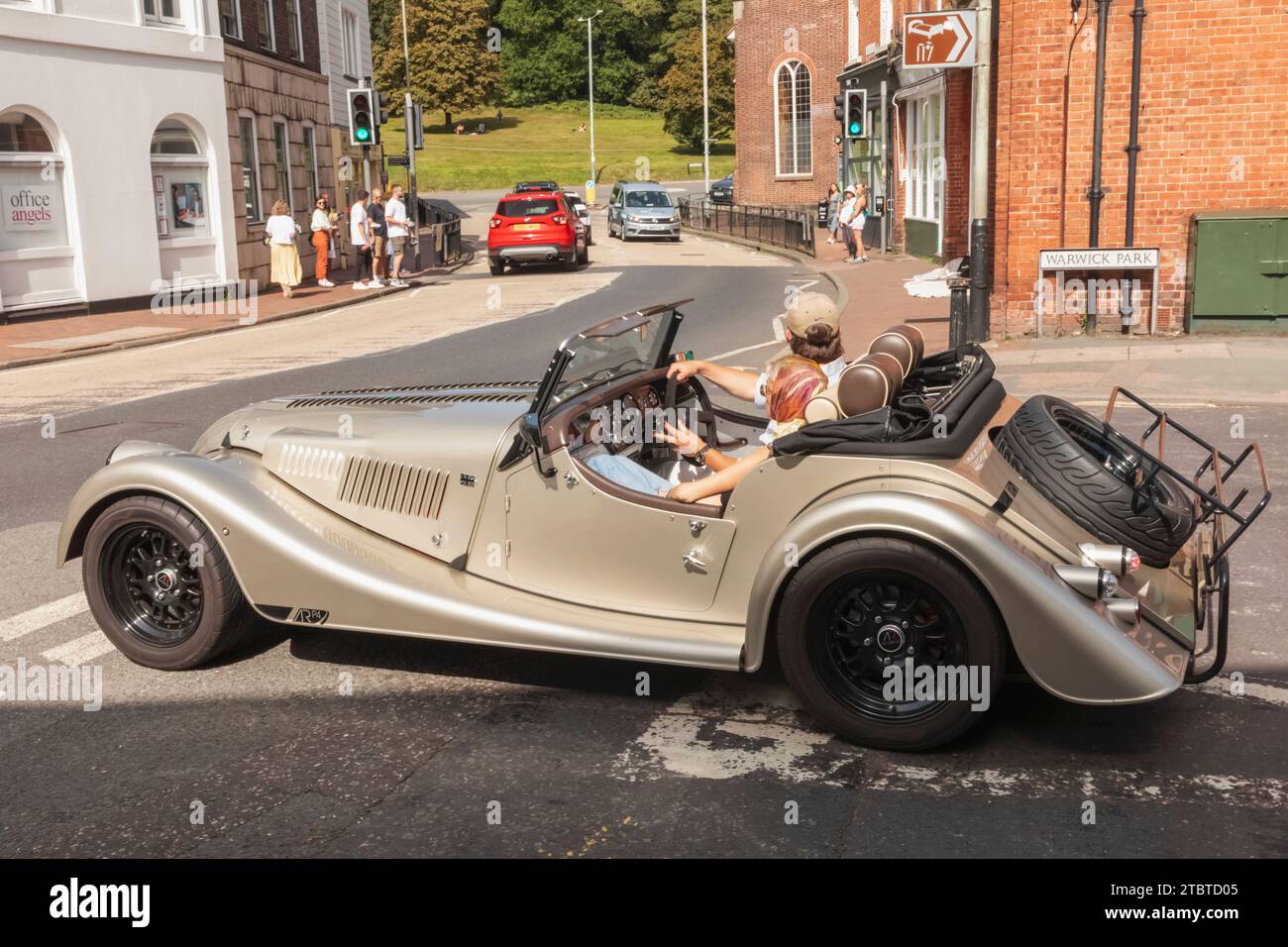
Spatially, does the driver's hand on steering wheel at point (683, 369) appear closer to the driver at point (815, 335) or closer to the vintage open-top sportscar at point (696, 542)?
the vintage open-top sportscar at point (696, 542)

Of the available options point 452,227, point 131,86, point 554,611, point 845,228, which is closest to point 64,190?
point 131,86

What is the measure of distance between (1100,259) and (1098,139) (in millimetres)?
1388

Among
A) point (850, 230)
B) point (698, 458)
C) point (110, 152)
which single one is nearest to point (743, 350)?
point (698, 458)

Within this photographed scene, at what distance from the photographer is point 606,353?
17.6 ft

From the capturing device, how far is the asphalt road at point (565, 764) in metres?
3.84

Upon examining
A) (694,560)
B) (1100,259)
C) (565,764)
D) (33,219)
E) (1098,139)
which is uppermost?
(1098,139)

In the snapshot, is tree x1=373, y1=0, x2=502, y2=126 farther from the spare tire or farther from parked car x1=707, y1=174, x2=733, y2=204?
the spare tire

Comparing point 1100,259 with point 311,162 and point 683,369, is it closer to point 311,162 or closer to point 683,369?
point 683,369

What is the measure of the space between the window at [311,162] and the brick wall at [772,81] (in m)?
26.6

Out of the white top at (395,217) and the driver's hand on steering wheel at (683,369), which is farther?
the white top at (395,217)

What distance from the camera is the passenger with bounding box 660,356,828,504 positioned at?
4676mm

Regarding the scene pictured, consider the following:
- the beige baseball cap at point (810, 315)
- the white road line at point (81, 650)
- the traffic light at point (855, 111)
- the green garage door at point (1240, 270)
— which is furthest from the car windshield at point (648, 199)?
the beige baseball cap at point (810, 315)
